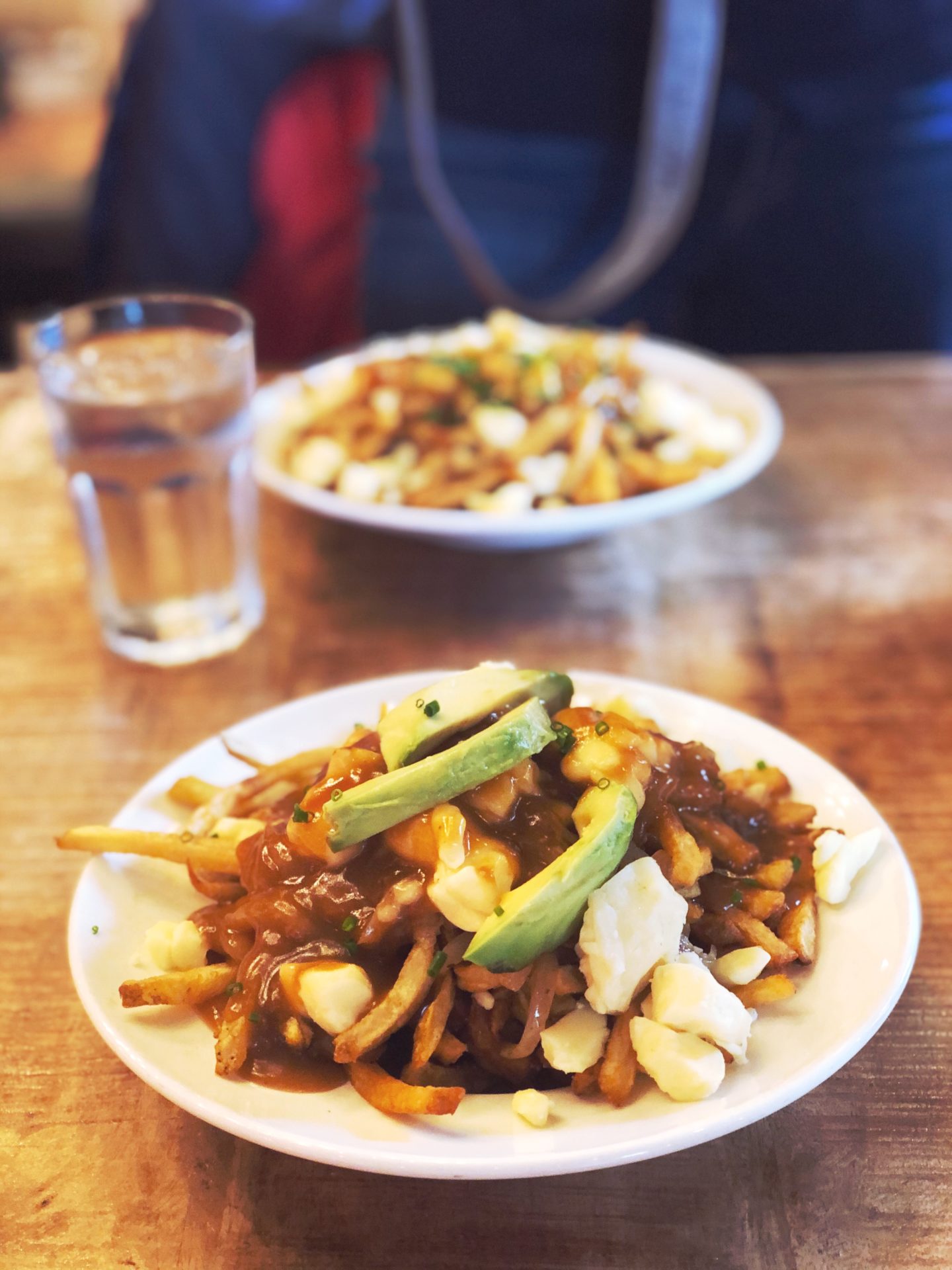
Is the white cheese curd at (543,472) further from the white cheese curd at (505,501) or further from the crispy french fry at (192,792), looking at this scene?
the crispy french fry at (192,792)

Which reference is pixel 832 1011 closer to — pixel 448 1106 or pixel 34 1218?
pixel 448 1106

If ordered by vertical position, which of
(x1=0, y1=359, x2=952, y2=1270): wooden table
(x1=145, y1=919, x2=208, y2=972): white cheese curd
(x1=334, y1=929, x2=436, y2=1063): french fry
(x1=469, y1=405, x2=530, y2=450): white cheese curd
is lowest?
(x1=0, y1=359, x2=952, y2=1270): wooden table

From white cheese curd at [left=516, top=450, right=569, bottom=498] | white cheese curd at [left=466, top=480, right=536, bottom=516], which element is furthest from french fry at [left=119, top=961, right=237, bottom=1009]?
white cheese curd at [left=516, top=450, right=569, bottom=498]

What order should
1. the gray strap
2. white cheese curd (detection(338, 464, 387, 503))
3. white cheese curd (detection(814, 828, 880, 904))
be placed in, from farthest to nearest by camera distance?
the gray strap
white cheese curd (detection(338, 464, 387, 503))
white cheese curd (detection(814, 828, 880, 904))

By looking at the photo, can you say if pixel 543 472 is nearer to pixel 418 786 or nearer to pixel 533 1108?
→ pixel 418 786

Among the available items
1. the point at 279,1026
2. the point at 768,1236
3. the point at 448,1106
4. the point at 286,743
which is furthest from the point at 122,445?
the point at 768,1236

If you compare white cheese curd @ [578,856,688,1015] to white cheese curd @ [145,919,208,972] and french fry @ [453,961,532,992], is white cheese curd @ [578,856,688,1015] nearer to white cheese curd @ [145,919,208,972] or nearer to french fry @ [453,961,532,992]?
french fry @ [453,961,532,992]

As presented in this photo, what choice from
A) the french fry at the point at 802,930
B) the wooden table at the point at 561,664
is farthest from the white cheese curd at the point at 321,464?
the french fry at the point at 802,930
